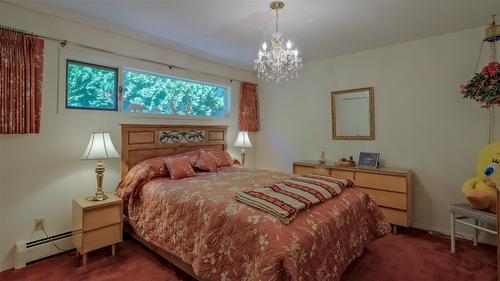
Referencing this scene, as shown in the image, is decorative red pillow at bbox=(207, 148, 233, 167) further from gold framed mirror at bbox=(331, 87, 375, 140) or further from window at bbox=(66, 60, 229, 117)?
gold framed mirror at bbox=(331, 87, 375, 140)

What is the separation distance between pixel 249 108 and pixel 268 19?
7.38 ft

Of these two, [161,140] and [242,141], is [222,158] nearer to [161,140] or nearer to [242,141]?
[242,141]

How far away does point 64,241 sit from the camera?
8.66ft

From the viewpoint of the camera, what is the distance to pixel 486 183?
7.93 feet

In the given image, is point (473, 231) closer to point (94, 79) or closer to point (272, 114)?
point (272, 114)

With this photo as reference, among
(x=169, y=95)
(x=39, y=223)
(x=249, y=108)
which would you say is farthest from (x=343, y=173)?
(x=39, y=223)

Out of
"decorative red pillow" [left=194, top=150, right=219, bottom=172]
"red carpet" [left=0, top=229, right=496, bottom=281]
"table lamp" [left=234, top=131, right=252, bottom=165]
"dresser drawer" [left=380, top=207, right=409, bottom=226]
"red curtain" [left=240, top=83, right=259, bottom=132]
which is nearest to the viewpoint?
"red carpet" [left=0, top=229, right=496, bottom=281]

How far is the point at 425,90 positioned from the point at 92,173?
4.33m

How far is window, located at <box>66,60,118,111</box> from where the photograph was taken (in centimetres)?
280

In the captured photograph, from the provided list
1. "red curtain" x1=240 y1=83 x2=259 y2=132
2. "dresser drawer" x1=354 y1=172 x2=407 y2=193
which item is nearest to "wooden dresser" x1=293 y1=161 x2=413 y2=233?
"dresser drawer" x1=354 y1=172 x2=407 y2=193

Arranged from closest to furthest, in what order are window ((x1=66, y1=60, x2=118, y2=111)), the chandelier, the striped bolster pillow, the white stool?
the striped bolster pillow → the white stool → the chandelier → window ((x1=66, y1=60, x2=118, y2=111))

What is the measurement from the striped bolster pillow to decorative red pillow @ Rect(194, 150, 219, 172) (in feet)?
4.26

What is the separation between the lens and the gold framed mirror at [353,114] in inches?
146

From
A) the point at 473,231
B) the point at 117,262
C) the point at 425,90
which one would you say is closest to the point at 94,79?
the point at 117,262
